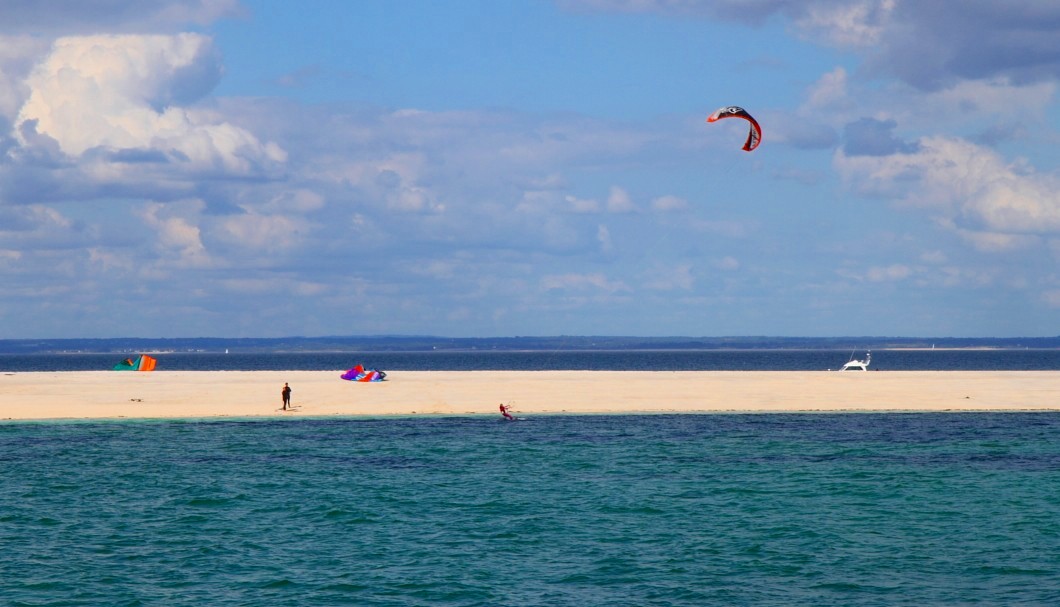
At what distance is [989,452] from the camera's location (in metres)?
47.5

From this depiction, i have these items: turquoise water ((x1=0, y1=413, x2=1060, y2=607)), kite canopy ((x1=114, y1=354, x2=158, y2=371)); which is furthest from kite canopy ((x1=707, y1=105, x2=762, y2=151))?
kite canopy ((x1=114, y1=354, x2=158, y2=371))

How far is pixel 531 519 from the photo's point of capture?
32406 millimetres

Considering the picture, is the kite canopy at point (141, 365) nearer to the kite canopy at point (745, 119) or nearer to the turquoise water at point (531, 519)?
the turquoise water at point (531, 519)

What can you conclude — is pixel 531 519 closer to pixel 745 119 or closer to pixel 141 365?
pixel 745 119

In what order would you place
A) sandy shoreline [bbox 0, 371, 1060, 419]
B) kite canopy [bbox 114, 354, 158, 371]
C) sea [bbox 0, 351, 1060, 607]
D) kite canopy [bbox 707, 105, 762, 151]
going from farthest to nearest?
kite canopy [bbox 114, 354, 158, 371] < sandy shoreline [bbox 0, 371, 1060, 419] < kite canopy [bbox 707, 105, 762, 151] < sea [bbox 0, 351, 1060, 607]

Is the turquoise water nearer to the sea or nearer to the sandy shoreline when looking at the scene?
the sea

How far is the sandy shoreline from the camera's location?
68.3m

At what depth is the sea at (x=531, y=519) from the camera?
80.1 feet

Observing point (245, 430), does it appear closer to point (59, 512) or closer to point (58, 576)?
point (59, 512)

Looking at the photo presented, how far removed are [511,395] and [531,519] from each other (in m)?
47.7

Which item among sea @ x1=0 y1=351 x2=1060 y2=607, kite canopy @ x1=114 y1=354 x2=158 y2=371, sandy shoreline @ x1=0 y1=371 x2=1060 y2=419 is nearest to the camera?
sea @ x1=0 y1=351 x2=1060 y2=607

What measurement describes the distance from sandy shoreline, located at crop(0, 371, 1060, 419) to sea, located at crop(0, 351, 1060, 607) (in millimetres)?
12929

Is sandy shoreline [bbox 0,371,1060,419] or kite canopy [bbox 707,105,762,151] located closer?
kite canopy [bbox 707,105,762,151]

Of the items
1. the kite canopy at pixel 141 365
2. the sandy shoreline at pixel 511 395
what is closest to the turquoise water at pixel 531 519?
the sandy shoreline at pixel 511 395
